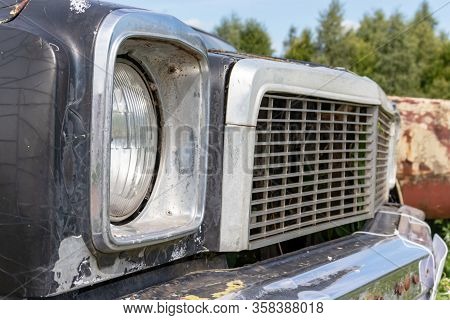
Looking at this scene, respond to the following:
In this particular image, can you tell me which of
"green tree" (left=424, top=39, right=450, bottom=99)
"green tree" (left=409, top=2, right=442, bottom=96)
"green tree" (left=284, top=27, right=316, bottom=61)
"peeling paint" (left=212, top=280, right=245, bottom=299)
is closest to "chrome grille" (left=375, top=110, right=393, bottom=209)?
"green tree" (left=284, top=27, right=316, bottom=61)

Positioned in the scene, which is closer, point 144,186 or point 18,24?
point 18,24

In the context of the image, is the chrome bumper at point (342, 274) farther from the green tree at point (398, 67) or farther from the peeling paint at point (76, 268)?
the green tree at point (398, 67)

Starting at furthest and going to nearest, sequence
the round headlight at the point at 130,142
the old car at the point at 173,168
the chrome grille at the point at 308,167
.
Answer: the chrome grille at the point at 308,167 < the round headlight at the point at 130,142 < the old car at the point at 173,168

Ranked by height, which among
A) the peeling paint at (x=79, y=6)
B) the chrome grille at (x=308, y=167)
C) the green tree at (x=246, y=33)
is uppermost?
the green tree at (x=246, y=33)

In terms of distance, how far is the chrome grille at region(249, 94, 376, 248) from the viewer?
205 centimetres

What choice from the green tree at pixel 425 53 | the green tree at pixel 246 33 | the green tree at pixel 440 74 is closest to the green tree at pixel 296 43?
the green tree at pixel 246 33

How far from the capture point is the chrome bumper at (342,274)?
5.80 ft

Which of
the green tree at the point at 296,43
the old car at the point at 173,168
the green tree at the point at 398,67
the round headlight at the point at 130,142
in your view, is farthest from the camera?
the green tree at the point at 398,67

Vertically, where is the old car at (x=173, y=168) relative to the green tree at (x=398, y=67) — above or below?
below
